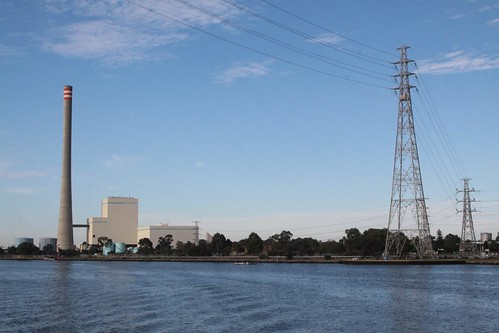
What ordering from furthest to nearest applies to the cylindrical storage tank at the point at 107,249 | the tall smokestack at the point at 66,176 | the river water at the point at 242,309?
the cylindrical storage tank at the point at 107,249, the tall smokestack at the point at 66,176, the river water at the point at 242,309

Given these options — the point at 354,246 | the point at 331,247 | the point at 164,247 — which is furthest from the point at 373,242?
the point at 164,247

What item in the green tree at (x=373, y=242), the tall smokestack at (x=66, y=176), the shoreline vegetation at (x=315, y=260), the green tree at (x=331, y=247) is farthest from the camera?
the green tree at (x=331, y=247)

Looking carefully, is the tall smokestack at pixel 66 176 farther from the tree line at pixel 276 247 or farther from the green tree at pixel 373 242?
the green tree at pixel 373 242

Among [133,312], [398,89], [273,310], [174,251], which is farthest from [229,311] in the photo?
[174,251]

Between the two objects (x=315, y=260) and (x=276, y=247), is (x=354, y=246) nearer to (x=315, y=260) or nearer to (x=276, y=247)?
(x=315, y=260)

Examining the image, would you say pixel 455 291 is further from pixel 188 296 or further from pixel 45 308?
pixel 45 308

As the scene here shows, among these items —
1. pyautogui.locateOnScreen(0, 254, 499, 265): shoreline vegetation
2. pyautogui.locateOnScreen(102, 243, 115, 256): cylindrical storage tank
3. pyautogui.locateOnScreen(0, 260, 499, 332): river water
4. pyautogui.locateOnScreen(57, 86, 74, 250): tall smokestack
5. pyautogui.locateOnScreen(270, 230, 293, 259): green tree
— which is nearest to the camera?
pyautogui.locateOnScreen(0, 260, 499, 332): river water

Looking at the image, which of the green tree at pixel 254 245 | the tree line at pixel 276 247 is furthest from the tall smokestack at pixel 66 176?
the green tree at pixel 254 245

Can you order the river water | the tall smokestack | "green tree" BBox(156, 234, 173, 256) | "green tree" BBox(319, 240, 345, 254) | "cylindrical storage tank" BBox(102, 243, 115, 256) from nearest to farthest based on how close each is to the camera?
the river water
the tall smokestack
"green tree" BBox(319, 240, 345, 254)
"green tree" BBox(156, 234, 173, 256)
"cylindrical storage tank" BBox(102, 243, 115, 256)

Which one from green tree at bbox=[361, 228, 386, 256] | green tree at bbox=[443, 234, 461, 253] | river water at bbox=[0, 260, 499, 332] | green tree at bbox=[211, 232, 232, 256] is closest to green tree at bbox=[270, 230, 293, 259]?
green tree at bbox=[211, 232, 232, 256]

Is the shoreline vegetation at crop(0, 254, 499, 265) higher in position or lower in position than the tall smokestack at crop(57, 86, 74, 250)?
lower

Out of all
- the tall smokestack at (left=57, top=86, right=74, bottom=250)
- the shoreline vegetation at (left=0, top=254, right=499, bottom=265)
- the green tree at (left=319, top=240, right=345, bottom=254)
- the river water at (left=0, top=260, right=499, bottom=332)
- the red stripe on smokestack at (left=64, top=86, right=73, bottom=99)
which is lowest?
the river water at (left=0, top=260, right=499, bottom=332)

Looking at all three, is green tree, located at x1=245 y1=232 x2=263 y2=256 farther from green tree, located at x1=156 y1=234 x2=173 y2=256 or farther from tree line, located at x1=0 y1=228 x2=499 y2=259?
green tree, located at x1=156 y1=234 x2=173 y2=256

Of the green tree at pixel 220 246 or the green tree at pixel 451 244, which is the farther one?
the green tree at pixel 220 246
